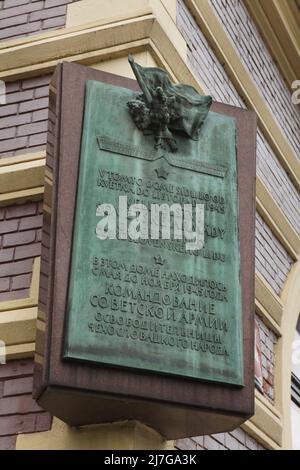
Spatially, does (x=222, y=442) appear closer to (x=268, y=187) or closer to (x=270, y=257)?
(x=270, y=257)

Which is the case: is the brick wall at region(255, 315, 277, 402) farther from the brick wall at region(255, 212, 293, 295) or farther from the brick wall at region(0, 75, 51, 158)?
the brick wall at region(0, 75, 51, 158)

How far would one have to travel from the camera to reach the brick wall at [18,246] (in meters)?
5.03

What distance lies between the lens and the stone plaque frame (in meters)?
4.15

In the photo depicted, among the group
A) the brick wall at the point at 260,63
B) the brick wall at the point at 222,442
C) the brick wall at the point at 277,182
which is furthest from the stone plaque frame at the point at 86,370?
the brick wall at the point at 260,63

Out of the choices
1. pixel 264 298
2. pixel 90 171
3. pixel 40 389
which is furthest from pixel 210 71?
pixel 40 389

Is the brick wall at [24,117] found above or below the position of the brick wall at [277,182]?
below

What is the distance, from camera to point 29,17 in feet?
19.9

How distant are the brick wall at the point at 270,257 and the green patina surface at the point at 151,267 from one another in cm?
180

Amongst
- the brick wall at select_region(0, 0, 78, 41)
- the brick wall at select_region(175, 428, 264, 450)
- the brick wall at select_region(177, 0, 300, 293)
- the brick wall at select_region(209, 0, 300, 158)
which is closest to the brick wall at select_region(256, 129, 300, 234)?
the brick wall at select_region(177, 0, 300, 293)

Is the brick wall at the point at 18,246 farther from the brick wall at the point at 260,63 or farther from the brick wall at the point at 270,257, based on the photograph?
the brick wall at the point at 260,63

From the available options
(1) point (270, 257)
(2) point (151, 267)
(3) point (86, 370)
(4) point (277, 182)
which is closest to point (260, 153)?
(4) point (277, 182)

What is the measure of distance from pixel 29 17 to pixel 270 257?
2.70 meters
